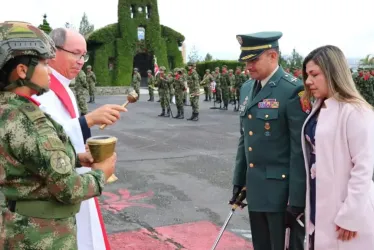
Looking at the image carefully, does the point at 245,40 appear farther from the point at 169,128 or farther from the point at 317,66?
the point at 169,128

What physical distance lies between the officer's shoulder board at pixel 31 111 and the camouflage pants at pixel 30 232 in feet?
1.40

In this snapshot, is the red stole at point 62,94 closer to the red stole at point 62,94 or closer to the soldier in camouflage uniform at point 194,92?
the red stole at point 62,94

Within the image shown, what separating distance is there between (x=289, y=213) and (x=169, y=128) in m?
10.8

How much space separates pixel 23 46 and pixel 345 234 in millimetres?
1858

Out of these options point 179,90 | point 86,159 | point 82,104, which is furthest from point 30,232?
point 179,90

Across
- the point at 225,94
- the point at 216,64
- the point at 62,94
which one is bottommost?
the point at 225,94

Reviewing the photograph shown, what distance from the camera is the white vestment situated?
8.57ft

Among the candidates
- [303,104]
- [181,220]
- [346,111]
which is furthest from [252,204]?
[181,220]

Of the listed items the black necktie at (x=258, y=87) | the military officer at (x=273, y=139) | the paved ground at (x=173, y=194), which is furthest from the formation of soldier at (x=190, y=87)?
the military officer at (x=273, y=139)

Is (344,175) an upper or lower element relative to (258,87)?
lower

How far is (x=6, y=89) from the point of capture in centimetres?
179

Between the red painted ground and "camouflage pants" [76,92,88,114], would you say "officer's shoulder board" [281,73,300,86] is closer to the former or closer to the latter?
the red painted ground

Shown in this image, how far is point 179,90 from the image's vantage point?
682 inches

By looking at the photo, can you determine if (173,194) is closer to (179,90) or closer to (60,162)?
(60,162)
